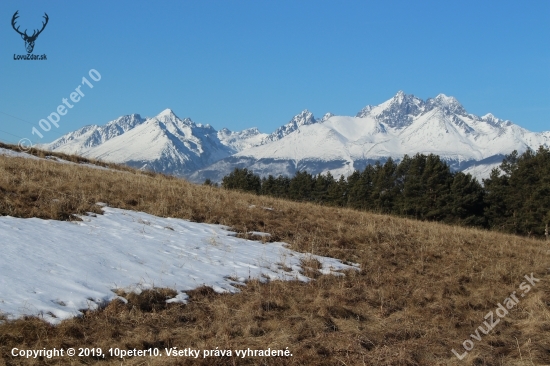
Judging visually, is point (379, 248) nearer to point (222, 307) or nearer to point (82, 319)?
point (222, 307)

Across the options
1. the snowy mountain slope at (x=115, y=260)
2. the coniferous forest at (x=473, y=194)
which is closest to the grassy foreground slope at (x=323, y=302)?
the snowy mountain slope at (x=115, y=260)

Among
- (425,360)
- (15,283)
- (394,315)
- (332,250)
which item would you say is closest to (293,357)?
(425,360)

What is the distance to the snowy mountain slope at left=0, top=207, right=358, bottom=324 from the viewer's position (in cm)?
804

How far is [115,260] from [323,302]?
4.57 m

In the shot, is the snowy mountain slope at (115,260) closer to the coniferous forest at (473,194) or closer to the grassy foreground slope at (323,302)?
the grassy foreground slope at (323,302)

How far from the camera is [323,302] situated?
9.45 meters

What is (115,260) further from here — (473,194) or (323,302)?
(473,194)

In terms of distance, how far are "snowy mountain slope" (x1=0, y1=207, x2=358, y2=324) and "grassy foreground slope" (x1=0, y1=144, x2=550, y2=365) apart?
1.68ft

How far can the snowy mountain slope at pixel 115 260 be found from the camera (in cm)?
804

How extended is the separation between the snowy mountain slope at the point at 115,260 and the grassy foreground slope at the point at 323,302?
20.2 inches

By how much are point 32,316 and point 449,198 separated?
63261mm

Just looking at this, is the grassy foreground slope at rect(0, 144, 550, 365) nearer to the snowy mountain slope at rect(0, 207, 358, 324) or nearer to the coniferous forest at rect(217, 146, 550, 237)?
the snowy mountain slope at rect(0, 207, 358, 324)

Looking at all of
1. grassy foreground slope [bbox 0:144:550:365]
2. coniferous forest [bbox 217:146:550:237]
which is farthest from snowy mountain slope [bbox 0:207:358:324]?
coniferous forest [bbox 217:146:550:237]

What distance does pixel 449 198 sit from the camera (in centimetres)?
6400
